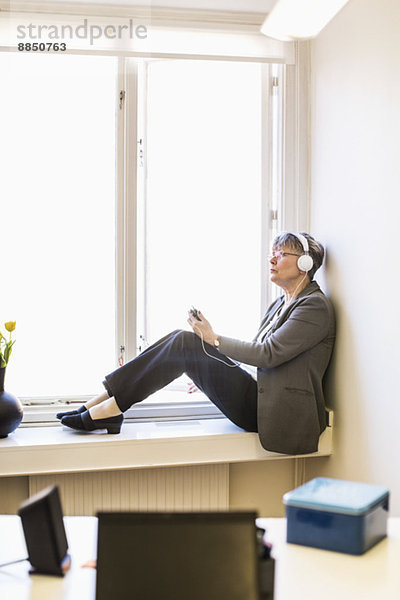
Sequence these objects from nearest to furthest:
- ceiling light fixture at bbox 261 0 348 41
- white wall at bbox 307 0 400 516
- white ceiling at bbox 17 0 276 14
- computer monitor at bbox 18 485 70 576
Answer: computer monitor at bbox 18 485 70 576 → ceiling light fixture at bbox 261 0 348 41 → white wall at bbox 307 0 400 516 → white ceiling at bbox 17 0 276 14

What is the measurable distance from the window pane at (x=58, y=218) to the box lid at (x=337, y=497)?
186cm

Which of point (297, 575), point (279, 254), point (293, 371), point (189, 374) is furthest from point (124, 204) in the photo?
point (297, 575)

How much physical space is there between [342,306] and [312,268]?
22cm

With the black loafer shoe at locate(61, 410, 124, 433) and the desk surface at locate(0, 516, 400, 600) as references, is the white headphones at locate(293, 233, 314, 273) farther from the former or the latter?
the desk surface at locate(0, 516, 400, 600)

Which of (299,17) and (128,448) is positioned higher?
(299,17)

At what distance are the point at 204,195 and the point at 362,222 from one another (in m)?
0.91

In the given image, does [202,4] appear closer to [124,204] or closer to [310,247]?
[124,204]

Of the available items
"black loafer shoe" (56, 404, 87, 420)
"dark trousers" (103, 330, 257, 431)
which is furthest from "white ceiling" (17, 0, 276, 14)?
"black loafer shoe" (56, 404, 87, 420)

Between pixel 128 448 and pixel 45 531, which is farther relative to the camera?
pixel 128 448

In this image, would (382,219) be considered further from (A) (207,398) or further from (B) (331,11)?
(A) (207,398)

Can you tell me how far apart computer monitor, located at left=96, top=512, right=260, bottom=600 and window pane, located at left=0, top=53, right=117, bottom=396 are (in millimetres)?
2065

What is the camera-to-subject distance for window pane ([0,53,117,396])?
3.02 m

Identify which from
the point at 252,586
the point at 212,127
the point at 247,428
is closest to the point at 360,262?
the point at 247,428

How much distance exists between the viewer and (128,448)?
271 centimetres
